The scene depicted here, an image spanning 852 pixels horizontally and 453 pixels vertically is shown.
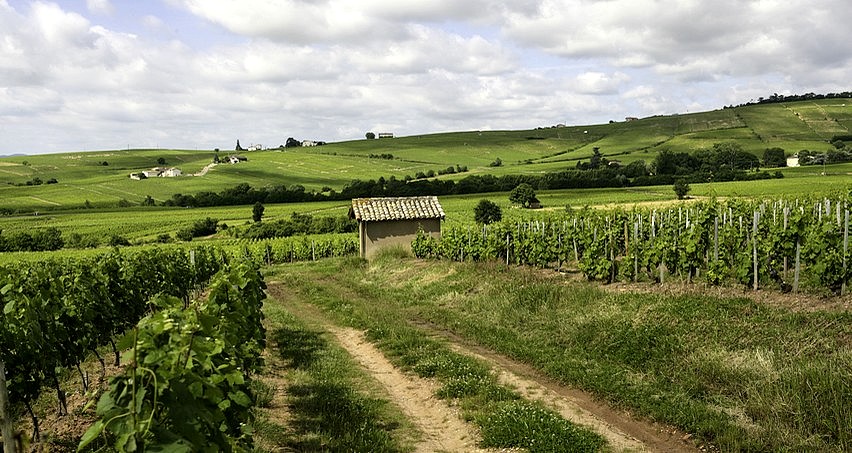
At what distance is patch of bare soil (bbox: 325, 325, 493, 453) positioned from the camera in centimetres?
729

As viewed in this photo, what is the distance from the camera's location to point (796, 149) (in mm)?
91812

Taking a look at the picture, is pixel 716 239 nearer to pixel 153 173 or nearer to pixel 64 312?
pixel 64 312

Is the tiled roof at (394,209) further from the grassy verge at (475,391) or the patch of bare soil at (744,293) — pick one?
the patch of bare soil at (744,293)

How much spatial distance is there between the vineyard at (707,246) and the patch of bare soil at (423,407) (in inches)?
287

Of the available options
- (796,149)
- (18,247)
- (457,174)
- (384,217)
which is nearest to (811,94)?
(796,149)

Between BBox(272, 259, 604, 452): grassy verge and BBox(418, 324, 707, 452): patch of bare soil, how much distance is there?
0.80 ft

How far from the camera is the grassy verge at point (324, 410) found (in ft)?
23.2

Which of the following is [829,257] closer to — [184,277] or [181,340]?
[181,340]

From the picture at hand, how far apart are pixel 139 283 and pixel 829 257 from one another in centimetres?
1410

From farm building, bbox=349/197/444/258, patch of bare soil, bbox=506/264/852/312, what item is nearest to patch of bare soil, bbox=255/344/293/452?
patch of bare soil, bbox=506/264/852/312

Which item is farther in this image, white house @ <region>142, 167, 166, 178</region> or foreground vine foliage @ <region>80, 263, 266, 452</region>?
white house @ <region>142, 167, 166, 178</region>

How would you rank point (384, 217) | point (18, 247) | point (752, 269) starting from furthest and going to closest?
point (18, 247)
point (384, 217)
point (752, 269)

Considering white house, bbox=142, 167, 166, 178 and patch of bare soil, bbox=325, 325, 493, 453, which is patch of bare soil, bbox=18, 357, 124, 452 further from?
white house, bbox=142, 167, 166, 178

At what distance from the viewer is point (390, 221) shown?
29484 mm
